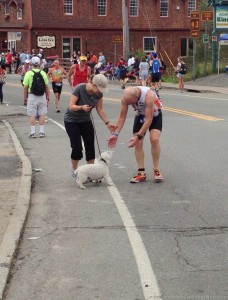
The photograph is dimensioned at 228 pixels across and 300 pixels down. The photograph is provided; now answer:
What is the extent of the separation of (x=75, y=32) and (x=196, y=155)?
46.7 meters

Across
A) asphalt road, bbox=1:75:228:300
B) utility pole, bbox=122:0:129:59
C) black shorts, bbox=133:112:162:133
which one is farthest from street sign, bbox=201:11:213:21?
black shorts, bbox=133:112:162:133

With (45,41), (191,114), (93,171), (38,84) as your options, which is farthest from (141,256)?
(45,41)

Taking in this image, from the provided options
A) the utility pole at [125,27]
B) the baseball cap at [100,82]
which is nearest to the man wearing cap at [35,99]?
the baseball cap at [100,82]

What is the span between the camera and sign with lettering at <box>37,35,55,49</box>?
5625 centimetres

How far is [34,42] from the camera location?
2245 inches

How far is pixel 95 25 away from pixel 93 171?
49.7 meters

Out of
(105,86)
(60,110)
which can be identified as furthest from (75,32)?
(105,86)

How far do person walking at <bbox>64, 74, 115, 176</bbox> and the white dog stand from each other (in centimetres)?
47

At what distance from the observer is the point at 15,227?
7031 millimetres

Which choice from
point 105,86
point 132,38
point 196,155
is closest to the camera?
point 105,86

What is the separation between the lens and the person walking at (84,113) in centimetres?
922

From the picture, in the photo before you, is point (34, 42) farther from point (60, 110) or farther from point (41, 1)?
point (60, 110)

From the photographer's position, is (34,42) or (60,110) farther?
(34,42)

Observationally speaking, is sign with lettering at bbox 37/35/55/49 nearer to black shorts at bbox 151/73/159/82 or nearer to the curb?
black shorts at bbox 151/73/159/82
